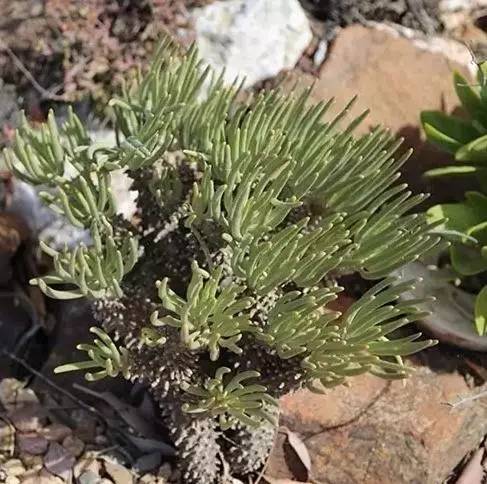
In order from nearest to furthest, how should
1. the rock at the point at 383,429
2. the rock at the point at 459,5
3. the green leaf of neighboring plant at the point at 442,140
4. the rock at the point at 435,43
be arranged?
the rock at the point at 383,429
the green leaf of neighboring plant at the point at 442,140
the rock at the point at 435,43
the rock at the point at 459,5

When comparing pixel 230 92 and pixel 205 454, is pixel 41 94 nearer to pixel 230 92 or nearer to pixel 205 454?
pixel 230 92

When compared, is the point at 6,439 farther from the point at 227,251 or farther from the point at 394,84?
the point at 394,84

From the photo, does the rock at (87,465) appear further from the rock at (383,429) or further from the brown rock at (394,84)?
the brown rock at (394,84)

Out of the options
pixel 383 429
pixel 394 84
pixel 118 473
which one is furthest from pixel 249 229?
pixel 394 84

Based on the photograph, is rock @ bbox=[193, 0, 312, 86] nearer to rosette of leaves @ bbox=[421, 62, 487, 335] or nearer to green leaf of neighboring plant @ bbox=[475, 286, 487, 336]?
rosette of leaves @ bbox=[421, 62, 487, 335]

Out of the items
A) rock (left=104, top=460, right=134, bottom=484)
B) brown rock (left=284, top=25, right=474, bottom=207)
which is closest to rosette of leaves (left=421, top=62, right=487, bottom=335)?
brown rock (left=284, top=25, right=474, bottom=207)

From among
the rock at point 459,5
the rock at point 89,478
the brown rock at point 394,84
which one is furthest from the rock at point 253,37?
the rock at point 89,478

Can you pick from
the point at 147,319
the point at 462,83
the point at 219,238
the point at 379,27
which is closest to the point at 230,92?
the point at 219,238
